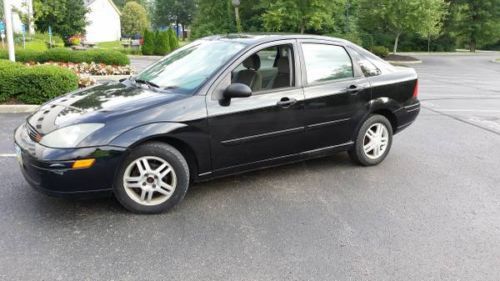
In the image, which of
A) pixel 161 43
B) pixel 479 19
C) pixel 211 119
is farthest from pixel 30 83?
pixel 479 19

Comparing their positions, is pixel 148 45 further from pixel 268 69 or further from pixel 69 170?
pixel 69 170

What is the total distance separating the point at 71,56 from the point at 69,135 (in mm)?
11116

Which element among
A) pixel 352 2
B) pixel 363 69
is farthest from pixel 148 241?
pixel 352 2

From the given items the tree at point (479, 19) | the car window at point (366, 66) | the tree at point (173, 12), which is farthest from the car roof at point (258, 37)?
the tree at point (173, 12)

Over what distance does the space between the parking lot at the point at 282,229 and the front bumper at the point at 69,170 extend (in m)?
0.31

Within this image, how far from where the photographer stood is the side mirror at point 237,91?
3.96 meters

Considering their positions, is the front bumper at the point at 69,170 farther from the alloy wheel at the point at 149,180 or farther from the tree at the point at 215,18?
the tree at the point at 215,18

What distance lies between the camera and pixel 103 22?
63656 mm

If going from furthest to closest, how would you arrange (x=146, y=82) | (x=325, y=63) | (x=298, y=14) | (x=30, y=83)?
(x=298, y=14) < (x=30, y=83) < (x=325, y=63) < (x=146, y=82)

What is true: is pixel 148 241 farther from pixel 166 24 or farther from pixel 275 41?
pixel 166 24

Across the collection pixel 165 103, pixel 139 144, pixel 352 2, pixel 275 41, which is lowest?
pixel 139 144

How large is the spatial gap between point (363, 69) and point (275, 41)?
3.96 feet

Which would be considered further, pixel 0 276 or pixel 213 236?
pixel 213 236

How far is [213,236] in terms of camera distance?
11.6 ft
